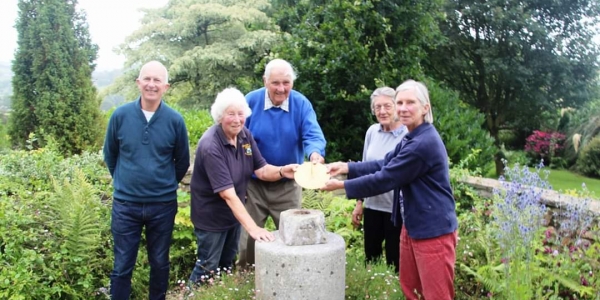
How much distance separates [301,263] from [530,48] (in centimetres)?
1069

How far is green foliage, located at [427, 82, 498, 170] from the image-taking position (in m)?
6.35

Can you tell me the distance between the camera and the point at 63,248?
402 centimetres

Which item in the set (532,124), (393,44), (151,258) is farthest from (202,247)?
(532,124)

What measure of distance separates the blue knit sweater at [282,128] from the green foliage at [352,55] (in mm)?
3584

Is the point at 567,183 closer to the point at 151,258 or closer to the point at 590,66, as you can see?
the point at 590,66

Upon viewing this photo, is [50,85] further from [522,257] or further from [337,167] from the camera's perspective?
[522,257]

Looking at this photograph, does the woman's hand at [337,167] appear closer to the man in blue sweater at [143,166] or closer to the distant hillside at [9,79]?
the man in blue sweater at [143,166]

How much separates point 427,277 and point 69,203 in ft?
10.1

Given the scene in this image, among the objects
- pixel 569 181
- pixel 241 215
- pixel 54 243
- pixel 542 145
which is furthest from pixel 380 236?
pixel 542 145

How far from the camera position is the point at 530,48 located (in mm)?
11688

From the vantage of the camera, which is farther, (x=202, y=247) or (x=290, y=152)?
(x=290, y=152)

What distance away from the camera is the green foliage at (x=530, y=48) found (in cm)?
1152

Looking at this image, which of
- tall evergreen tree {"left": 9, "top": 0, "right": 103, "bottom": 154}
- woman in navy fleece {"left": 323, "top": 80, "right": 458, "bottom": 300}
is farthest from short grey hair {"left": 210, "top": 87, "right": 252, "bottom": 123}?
tall evergreen tree {"left": 9, "top": 0, "right": 103, "bottom": 154}

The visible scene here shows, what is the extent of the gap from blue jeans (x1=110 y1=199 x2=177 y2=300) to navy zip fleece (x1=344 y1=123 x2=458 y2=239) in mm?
1586
